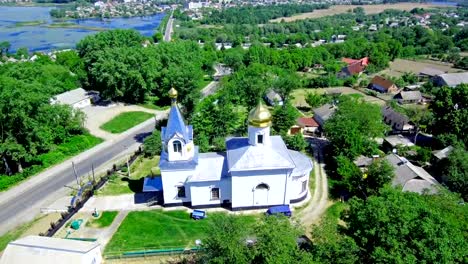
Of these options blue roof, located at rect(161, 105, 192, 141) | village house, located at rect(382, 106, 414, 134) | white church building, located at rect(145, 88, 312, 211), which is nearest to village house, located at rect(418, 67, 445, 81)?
village house, located at rect(382, 106, 414, 134)

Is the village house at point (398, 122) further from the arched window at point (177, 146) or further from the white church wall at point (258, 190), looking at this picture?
the arched window at point (177, 146)

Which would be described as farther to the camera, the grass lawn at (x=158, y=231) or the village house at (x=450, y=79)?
the village house at (x=450, y=79)

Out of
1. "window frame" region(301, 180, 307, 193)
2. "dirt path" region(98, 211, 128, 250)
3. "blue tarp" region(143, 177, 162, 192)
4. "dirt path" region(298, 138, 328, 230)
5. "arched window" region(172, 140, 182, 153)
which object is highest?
"arched window" region(172, 140, 182, 153)

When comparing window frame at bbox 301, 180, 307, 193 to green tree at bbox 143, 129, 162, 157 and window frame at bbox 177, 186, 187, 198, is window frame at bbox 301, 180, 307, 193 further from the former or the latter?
green tree at bbox 143, 129, 162, 157

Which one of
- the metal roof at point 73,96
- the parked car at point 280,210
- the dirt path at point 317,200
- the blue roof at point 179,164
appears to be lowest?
the dirt path at point 317,200

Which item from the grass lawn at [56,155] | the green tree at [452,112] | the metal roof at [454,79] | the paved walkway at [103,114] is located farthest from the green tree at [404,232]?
the metal roof at [454,79]
